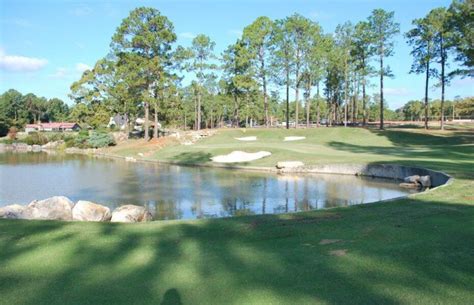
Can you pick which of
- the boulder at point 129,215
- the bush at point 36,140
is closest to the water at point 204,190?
the boulder at point 129,215

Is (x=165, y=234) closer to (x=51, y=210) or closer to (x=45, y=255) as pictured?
(x=45, y=255)

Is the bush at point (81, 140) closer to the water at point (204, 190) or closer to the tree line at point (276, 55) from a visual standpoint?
the tree line at point (276, 55)

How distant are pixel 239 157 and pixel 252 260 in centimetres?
2464

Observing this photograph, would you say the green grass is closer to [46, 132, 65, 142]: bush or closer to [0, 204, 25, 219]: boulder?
[0, 204, 25, 219]: boulder

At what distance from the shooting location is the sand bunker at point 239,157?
1171 inches

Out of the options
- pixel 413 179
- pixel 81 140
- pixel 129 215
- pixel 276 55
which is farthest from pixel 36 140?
pixel 129 215

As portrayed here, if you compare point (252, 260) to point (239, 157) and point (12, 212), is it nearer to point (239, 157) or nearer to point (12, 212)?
point (12, 212)

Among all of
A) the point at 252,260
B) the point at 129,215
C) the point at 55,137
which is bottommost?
the point at 129,215

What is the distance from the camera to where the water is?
14.2m

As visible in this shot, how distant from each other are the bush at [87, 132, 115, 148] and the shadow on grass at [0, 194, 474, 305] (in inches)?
1828

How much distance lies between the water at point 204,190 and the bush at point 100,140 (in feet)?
91.6

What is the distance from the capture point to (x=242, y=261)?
19.2ft

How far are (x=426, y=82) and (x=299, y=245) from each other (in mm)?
45506

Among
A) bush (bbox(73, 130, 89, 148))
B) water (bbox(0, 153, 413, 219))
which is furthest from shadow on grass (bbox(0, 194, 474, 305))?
bush (bbox(73, 130, 89, 148))
